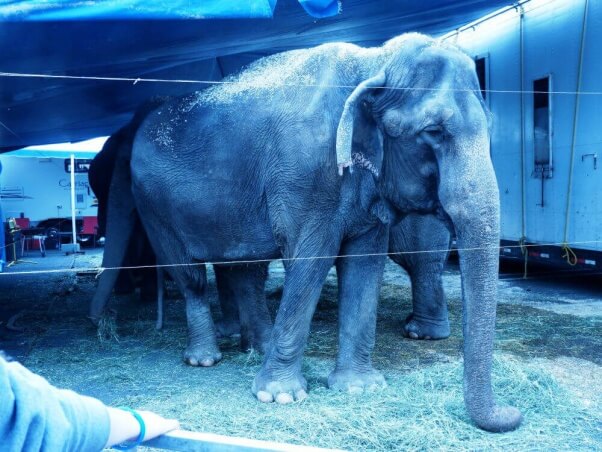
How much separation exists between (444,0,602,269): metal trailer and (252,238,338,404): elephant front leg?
3482 mm

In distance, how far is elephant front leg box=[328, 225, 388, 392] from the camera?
4.35 meters

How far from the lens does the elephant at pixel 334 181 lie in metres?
3.42

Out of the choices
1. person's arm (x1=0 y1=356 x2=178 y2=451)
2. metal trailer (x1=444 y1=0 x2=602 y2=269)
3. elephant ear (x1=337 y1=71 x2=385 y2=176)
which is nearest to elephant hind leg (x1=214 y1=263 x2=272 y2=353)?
elephant ear (x1=337 y1=71 x2=385 y2=176)

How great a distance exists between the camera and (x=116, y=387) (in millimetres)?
4586

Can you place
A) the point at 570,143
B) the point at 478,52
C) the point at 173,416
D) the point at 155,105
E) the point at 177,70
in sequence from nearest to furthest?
the point at 173,416
the point at 155,105
the point at 177,70
the point at 570,143
the point at 478,52

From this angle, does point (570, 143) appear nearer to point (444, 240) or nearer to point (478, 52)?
point (478, 52)

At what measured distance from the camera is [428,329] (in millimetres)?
5707

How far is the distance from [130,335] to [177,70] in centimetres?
263

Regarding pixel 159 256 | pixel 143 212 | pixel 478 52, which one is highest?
pixel 478 52

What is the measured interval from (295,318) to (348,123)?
1.32 metres

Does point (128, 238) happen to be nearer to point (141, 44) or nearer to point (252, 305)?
point (252, 305)

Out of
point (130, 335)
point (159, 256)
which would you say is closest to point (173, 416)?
point (159, 256)

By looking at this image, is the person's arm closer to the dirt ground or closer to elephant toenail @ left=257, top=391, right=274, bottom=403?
the dirt ground

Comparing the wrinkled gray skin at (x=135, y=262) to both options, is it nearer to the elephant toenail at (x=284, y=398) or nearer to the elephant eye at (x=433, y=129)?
the elephant toenail at (x=284, y=398)
